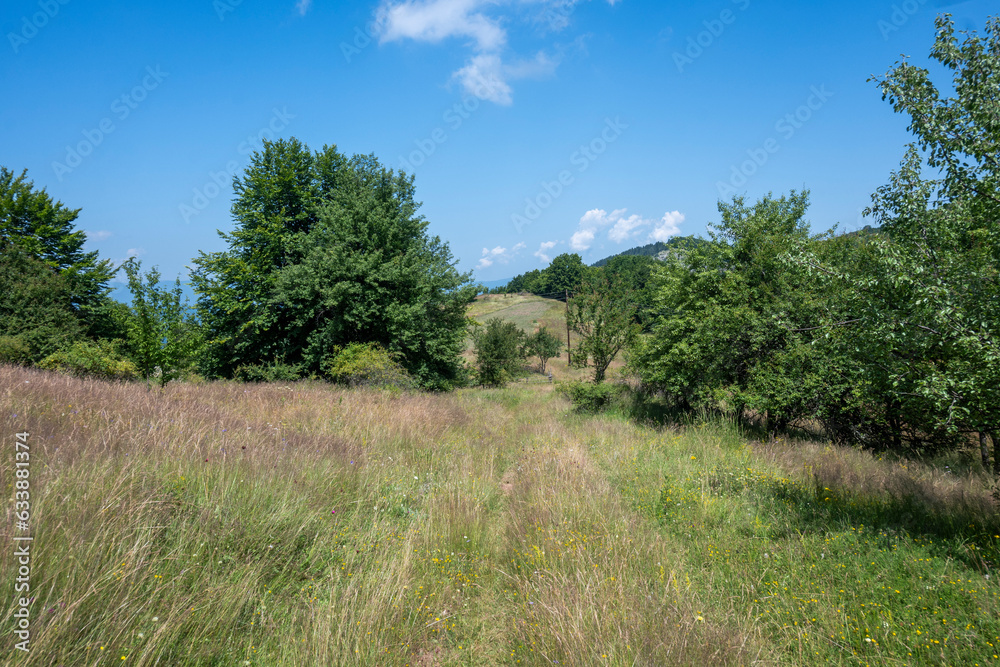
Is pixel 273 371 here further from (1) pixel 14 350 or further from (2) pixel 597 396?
(2) pixel 597 396

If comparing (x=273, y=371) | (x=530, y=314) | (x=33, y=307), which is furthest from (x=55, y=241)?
(x=530, y=314)

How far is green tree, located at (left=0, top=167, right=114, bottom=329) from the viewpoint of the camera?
81.7ft

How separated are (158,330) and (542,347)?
34142 millimetres

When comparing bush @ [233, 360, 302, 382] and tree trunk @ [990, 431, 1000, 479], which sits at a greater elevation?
bush @ [233, 360, 302, 382]

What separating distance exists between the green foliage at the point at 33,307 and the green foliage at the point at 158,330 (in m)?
11.5

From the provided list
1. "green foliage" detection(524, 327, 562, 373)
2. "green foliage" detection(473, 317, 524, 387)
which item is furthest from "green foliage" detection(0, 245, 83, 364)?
"green foliage" detection(524, 327, 562, 373)

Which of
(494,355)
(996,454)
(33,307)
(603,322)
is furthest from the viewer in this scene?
(494,355)

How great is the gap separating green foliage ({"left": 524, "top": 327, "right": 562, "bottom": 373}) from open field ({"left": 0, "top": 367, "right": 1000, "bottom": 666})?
35508 mm

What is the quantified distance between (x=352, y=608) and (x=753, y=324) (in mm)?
10947

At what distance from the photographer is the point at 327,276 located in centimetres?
1936

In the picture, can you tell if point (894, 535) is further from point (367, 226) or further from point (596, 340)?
point (367, 226)

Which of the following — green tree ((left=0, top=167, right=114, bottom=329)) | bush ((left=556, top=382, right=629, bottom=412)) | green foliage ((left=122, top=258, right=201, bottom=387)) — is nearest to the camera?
green foliage ((left=122, top=258, right=201, bottom=387))

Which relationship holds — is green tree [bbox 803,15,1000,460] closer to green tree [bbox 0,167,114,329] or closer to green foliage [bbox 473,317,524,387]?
green foliage [bbox 473,317,524,387]

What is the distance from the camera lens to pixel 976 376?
13.2 feet
